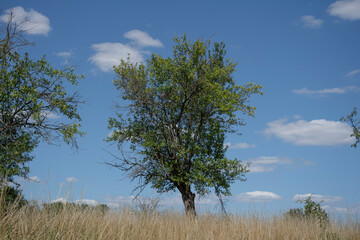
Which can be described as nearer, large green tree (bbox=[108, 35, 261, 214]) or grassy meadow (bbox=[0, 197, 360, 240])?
grassy meadow (bbox=[0, 197, 360, 240])

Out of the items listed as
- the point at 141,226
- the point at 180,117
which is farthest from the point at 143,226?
the point at 180,117

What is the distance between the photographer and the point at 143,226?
1120cm

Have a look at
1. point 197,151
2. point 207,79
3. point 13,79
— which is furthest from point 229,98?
point 13,79

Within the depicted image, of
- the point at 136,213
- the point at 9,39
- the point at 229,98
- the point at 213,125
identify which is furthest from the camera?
the point at 213,125

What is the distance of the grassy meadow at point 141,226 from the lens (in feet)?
28.5

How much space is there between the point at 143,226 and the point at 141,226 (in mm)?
133

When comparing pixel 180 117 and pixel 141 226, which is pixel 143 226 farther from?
pixel 180 117

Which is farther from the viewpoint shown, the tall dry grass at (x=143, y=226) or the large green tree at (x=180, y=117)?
the large green tree at (x=180, y=117)

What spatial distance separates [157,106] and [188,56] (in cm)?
416

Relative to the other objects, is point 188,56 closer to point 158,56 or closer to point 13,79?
point 158,56

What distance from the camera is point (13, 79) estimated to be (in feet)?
61.2

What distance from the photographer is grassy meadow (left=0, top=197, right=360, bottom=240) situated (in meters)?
8.70

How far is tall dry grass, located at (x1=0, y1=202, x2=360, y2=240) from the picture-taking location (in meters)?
8.68

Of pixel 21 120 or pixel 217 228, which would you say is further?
pixel 21 120
